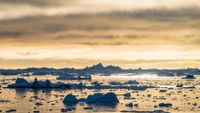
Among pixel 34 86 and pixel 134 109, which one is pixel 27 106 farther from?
pixel 34 86

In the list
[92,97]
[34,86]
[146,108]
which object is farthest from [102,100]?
[34,86]

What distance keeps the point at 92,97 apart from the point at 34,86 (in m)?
28.9

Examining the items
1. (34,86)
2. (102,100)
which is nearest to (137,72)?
(34,86)

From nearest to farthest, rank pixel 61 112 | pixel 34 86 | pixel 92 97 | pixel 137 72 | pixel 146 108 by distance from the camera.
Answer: pixel 61 112 → pixel 146 108 → pixel 92 97 → pixel 34 86 → pixel 137 72

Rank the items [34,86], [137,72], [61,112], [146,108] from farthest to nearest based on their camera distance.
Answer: [137,72]
[34,86]
[146,108]
[61,112]

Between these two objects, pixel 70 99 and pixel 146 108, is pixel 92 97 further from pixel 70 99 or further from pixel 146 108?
pixel 146 108

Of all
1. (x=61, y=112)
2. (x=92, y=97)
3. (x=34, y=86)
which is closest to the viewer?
(x=61, y=112)

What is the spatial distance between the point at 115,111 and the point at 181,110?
563cm

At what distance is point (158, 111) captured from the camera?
124 ft

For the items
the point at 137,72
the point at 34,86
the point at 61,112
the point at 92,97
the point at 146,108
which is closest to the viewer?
the point at 61,112

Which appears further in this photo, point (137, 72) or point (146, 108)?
point (137, 72)

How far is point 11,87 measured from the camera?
73125 mm

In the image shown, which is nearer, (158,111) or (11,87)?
(158,111)

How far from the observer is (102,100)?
152 ft
